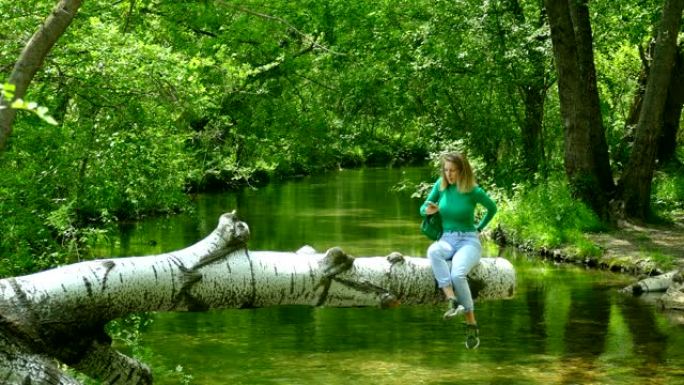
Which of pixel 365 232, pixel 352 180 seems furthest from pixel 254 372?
pixel 352 180

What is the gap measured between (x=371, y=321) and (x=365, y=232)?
1057 cm

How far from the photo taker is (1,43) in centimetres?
1066

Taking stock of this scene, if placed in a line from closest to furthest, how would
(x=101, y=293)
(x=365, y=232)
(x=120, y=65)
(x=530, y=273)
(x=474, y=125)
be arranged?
(x=101, y=293), (x=120, y=65), (x=530, y=273), (x=365, y=232), (x=474, y=125)

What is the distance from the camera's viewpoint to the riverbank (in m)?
18.8

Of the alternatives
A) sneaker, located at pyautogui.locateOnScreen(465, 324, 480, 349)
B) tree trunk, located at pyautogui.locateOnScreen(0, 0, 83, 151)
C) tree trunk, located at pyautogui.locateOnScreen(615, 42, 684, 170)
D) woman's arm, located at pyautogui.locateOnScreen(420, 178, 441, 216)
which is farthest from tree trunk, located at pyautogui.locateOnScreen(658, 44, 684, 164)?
tree trunk, located at pyautogui.locateOnScreen(0, 0, 83, 151)

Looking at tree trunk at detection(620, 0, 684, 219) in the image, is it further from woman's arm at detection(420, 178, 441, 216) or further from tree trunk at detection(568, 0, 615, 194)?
woman's arm at detection(420, 178, 441, 216)

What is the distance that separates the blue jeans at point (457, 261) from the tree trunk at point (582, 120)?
50.9ft

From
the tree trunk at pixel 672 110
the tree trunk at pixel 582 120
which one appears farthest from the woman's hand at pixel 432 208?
the tree trunk at pixel 672 110

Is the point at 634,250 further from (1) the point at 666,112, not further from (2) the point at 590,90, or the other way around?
(1) the point at 666,112

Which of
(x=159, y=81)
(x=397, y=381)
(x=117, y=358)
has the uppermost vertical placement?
(x=159, y=81)

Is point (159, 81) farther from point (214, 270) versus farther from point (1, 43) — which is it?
point (214, 270)

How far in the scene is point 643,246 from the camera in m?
20.3

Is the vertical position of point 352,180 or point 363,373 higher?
point 352,180

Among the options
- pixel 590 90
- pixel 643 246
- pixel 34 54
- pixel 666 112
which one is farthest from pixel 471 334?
pixel 666 112
